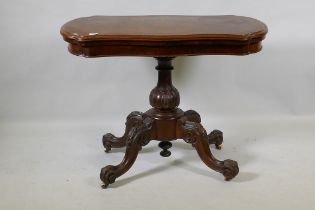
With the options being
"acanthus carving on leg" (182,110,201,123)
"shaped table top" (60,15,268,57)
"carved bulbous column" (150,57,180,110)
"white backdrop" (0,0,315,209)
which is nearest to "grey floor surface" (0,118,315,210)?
"white backdrop" (0,0,315,209)

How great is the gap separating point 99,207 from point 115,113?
97 cm

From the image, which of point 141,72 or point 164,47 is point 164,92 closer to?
point 164,47

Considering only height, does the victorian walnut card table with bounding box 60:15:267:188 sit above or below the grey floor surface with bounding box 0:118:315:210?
above

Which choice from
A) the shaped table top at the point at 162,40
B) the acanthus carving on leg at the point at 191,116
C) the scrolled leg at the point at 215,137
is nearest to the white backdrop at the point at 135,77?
the scrolled leg at the point at 215,137

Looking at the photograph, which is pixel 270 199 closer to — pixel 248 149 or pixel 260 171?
pixel 260 171

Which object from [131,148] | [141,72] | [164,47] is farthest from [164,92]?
[141,72]

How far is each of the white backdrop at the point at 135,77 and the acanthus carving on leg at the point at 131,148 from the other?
460mm

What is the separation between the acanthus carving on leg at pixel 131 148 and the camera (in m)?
2.16

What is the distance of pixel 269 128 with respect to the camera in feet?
9.17

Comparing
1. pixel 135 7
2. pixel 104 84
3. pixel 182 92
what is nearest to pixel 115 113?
pixel 104 84

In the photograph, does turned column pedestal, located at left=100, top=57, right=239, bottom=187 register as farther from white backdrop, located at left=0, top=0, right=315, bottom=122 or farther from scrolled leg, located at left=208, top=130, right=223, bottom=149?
white backdrop, located at left=0, top=0, right=315, bottom=122

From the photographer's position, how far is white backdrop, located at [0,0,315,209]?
2.75 m

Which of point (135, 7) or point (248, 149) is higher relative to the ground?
point (135, 7)

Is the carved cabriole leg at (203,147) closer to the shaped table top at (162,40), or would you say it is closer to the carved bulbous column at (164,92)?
the carved bulbous column at (164,92)
